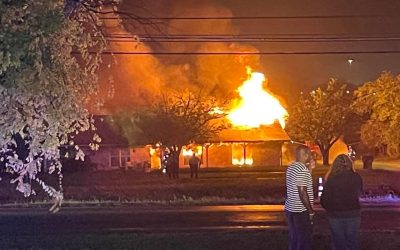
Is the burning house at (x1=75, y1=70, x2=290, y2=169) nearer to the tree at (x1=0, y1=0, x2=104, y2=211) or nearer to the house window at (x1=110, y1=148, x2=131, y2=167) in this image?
the house window at (x1=110, y1=148, x2=131, y2=167)

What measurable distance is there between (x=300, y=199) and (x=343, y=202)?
560 mm

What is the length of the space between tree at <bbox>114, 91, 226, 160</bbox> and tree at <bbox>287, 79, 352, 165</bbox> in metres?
18.1

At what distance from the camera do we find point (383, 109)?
5012 centimetres

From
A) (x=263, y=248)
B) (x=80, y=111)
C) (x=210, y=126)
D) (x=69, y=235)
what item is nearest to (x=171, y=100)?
(x=210, y=126)

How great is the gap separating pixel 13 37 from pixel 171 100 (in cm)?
3778

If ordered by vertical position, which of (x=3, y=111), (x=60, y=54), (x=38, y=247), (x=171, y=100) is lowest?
(x=38, y=247)

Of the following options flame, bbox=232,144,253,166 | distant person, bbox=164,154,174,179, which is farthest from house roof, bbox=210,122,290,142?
distant person, bbox=164,154,174,179


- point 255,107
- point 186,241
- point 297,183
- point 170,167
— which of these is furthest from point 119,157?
point 297,183

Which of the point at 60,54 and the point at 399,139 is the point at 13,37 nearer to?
the point at 60,54

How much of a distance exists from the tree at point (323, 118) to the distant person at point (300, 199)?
50447 mm

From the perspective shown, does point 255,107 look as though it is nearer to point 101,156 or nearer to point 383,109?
point 383,109

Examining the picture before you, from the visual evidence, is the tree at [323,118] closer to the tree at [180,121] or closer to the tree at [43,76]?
the tree at [180,121]

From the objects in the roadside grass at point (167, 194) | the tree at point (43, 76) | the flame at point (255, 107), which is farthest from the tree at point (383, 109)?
the tree at point (43, 76)

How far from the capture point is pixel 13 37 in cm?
691
